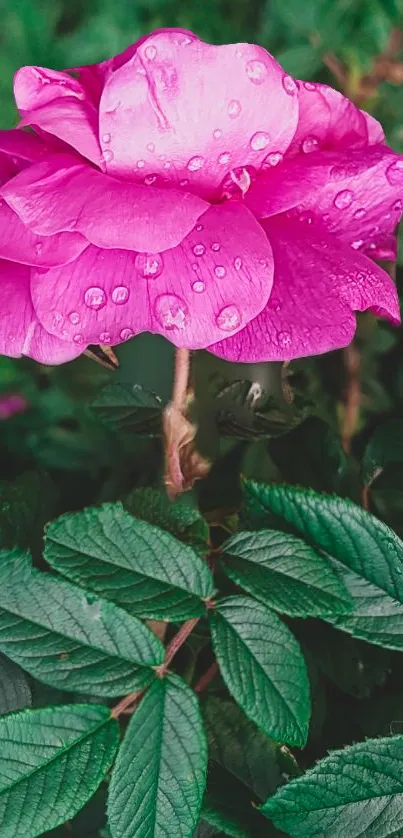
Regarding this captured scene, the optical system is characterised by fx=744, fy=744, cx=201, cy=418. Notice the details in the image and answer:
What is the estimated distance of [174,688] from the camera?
0.28 m

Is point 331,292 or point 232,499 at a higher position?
point 331,292

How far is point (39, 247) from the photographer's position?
0.85 feet

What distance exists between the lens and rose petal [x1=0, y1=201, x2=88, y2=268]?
255 mm

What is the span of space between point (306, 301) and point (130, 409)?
160 millimetres

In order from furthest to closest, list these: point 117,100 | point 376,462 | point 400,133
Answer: point 400,133 < point 376,462 < point 117,100

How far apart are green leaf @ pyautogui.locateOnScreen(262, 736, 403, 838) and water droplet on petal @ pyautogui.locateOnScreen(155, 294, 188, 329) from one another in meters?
0.16

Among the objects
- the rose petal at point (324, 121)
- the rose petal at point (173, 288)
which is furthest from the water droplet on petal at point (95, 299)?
the rose petal at point (324, 121)

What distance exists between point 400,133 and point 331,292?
51 cm

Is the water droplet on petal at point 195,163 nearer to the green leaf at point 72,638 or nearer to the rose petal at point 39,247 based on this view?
the rose petal at point 39,247

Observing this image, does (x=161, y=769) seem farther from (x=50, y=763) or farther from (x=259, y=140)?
(x=259, y=140)

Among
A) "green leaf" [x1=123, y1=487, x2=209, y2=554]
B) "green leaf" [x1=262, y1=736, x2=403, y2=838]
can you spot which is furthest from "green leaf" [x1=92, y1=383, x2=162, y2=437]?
"green leaf" [x1=262, y1=736, x2=403, y2=838]

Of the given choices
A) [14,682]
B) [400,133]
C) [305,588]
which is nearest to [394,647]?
[305,588]

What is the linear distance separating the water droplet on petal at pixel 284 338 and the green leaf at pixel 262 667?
0.34 ft

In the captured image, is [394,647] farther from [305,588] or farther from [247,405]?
[247,405]
